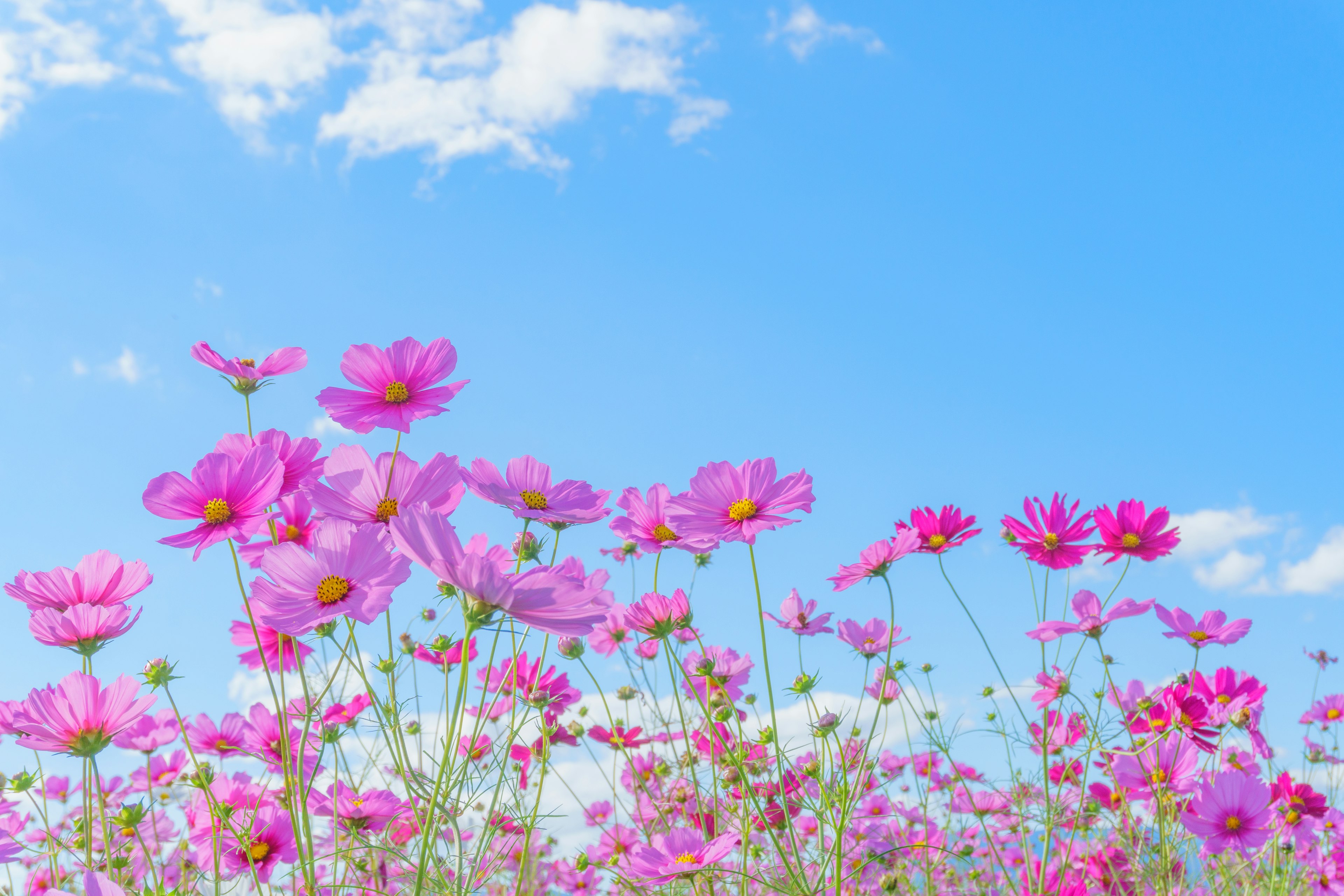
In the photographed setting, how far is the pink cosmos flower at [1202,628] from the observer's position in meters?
1.61

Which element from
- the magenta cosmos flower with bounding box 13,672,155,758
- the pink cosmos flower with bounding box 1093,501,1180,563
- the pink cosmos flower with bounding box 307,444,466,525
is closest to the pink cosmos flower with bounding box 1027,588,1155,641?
the pink cosmos flower with bounding box 1093,501,1180,563

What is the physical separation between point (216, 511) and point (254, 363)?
0.29 m

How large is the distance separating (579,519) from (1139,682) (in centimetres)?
158

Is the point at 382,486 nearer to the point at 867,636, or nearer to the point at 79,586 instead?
the point at 79,586

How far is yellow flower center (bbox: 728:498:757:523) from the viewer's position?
1176 millimetres

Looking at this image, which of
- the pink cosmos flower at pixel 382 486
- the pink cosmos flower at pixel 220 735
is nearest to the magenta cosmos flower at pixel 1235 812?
the pink cosmos flower at pixel 382 486

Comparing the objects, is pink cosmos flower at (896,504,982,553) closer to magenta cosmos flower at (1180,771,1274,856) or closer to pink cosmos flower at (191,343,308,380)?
magenta cosmos flower at (1180,771,1274,856)

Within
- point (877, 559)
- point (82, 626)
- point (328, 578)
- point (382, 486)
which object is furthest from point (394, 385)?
point (877, 559)

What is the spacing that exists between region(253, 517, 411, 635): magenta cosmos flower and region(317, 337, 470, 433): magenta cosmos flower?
26 cm

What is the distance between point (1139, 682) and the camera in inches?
77.0

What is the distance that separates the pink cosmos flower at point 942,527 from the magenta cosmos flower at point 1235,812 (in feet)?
2.02

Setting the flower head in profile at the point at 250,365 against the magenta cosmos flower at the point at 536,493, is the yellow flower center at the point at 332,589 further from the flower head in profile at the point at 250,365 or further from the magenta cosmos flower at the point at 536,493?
the flower head in profile at the point at 250,365

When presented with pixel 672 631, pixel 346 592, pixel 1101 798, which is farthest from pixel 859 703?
pixel 1101 798

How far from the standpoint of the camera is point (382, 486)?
896mm
